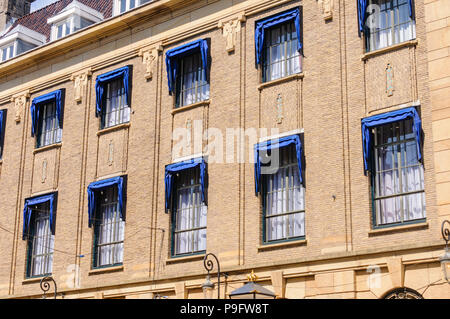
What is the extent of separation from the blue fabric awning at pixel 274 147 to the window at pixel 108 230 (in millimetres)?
5865

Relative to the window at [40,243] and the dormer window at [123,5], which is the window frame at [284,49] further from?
the window at [40,243]

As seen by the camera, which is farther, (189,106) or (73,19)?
(73,19)

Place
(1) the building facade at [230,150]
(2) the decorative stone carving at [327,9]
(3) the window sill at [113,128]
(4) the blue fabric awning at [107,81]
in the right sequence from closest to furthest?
1. (1) the building facade at [230,150]
2. (2) the decorative stone carving at [327,9]
3. (3) the window sill at [113,128]
4. (4) the blue fabric awning at [107,81]

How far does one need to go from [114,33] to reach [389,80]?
39.3 ft

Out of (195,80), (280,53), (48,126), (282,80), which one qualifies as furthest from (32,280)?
(280,53)

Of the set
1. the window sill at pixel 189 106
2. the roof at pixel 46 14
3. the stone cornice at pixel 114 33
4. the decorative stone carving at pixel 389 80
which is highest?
the roof at pixel 46 14

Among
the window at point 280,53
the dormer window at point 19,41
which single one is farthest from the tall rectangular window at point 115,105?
the dormer window at point 19,41

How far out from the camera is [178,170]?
2402cm

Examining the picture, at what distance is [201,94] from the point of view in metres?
24.6

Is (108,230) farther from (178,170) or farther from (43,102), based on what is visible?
(43,102)

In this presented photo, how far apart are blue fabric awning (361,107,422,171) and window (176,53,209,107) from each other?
6.53 metres

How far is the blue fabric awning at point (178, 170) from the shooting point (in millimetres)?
23188

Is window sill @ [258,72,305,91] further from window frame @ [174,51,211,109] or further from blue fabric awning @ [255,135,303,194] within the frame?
window frame @ [174,51,211,109]

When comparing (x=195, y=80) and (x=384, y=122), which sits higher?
(x=195, y=80)
